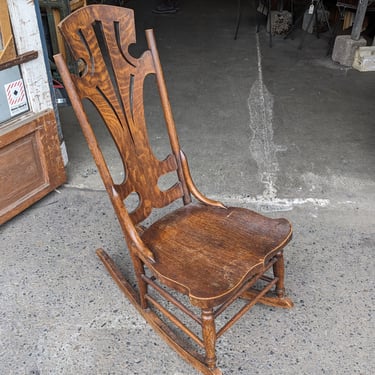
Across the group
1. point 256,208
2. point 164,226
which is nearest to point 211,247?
point 164,226

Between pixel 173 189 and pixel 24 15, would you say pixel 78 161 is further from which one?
pixel 173 189

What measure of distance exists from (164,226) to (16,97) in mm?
1069

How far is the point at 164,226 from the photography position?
165 centimetres

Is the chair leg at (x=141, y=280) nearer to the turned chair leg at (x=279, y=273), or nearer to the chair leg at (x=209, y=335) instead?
the chair leg at (x=209, y=335)

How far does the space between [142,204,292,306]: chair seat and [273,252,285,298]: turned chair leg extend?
0.36ft

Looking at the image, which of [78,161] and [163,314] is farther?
[78,161]

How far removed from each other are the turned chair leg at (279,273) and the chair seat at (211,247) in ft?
0.36

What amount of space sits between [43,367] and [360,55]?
3.93 m

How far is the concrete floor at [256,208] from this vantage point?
62.9 inches

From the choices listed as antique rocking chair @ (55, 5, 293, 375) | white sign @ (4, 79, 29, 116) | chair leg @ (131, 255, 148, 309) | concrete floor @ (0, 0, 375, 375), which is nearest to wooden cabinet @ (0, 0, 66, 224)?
white sign @ (4, 79, 29, 116)

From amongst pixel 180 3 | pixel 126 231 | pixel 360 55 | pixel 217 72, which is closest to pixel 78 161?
pixel 126 231

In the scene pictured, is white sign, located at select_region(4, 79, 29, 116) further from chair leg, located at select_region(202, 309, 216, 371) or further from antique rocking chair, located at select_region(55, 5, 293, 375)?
chair leg, located at select_region(202, 309, 216, 371)

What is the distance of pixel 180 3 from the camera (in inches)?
286

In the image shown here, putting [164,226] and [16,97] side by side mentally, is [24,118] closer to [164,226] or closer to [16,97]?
[16,97]
